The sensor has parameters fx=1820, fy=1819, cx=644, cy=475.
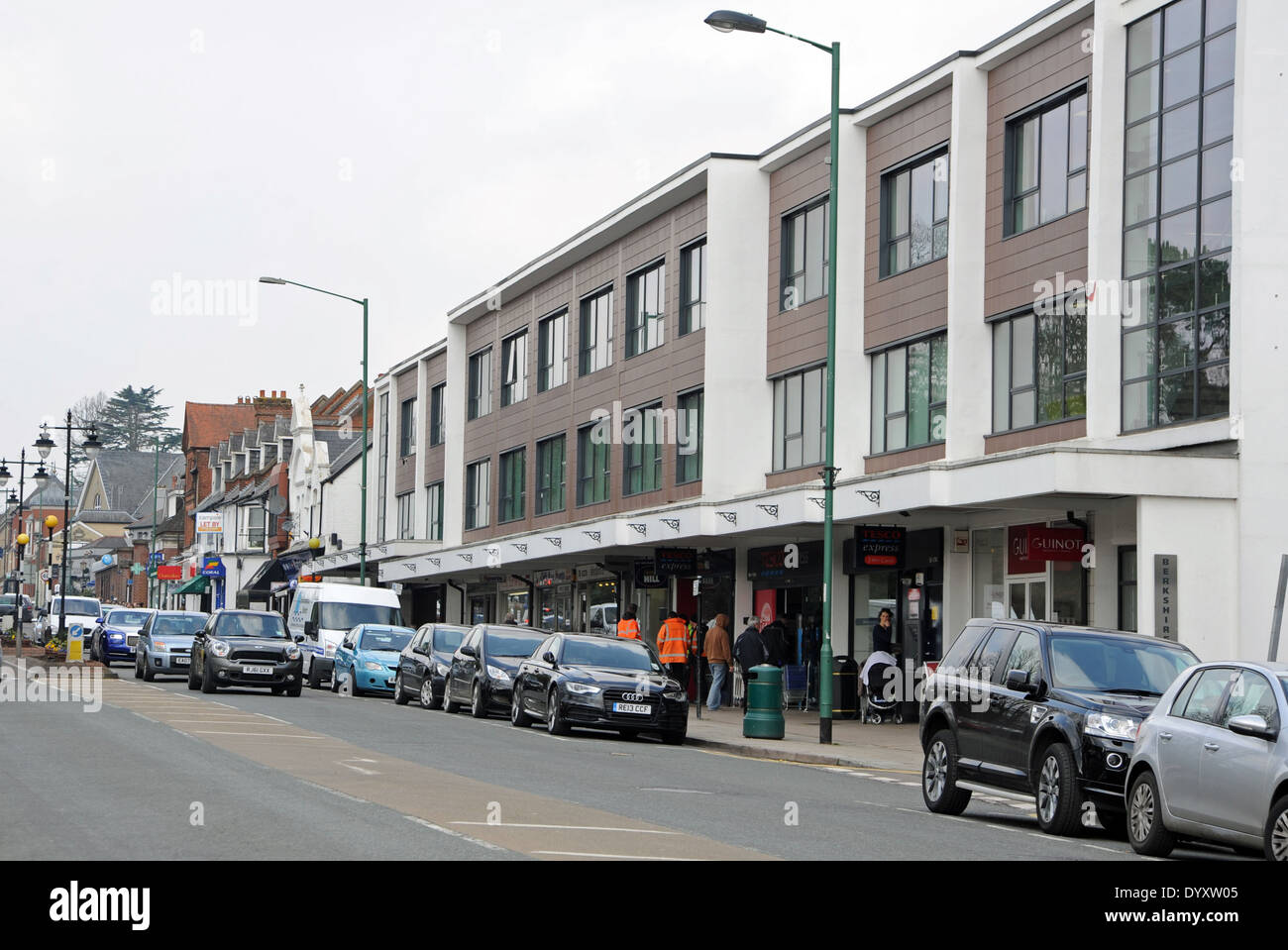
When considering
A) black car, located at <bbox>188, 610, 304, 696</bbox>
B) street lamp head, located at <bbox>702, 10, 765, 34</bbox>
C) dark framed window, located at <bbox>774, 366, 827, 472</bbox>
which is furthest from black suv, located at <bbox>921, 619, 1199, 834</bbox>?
black car, located at <bbox>188, 610, 304, 696</bbox>

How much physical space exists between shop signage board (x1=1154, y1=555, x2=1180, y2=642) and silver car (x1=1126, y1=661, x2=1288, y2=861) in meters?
9.64

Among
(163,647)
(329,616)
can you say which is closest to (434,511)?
(329,616)

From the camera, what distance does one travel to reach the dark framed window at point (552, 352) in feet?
154

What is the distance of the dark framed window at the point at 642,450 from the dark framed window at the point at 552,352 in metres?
4.80

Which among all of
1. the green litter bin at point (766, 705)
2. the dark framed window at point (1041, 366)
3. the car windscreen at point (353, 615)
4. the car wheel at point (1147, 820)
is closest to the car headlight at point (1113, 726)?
the car wheel at point (1147, 820)

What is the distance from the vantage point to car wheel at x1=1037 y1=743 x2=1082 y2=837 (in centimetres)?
1421

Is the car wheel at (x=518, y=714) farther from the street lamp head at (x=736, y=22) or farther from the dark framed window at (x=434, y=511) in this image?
the dark framed window at (x=434, y=511)

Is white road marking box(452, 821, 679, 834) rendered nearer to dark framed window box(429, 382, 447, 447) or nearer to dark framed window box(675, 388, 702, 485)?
dark framed window box(675, 388, 702, 485)

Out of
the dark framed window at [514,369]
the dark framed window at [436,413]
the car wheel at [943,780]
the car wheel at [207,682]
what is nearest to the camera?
the car wheel at [943,780]

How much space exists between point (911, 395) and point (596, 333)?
15.4 meters

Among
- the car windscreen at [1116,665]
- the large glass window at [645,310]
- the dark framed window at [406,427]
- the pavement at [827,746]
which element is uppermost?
the large glass window at [645,310]

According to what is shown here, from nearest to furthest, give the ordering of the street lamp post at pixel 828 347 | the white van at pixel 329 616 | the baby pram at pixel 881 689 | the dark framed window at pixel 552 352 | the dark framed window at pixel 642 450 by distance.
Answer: the street lamp post at pixel 828 347 < the baby pram at pixel 881 689 < the dark framed window at pixel 642 450 < the white van at pixel 329 616 < the dark framed window at pixel 552 352

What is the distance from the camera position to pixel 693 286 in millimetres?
38688
